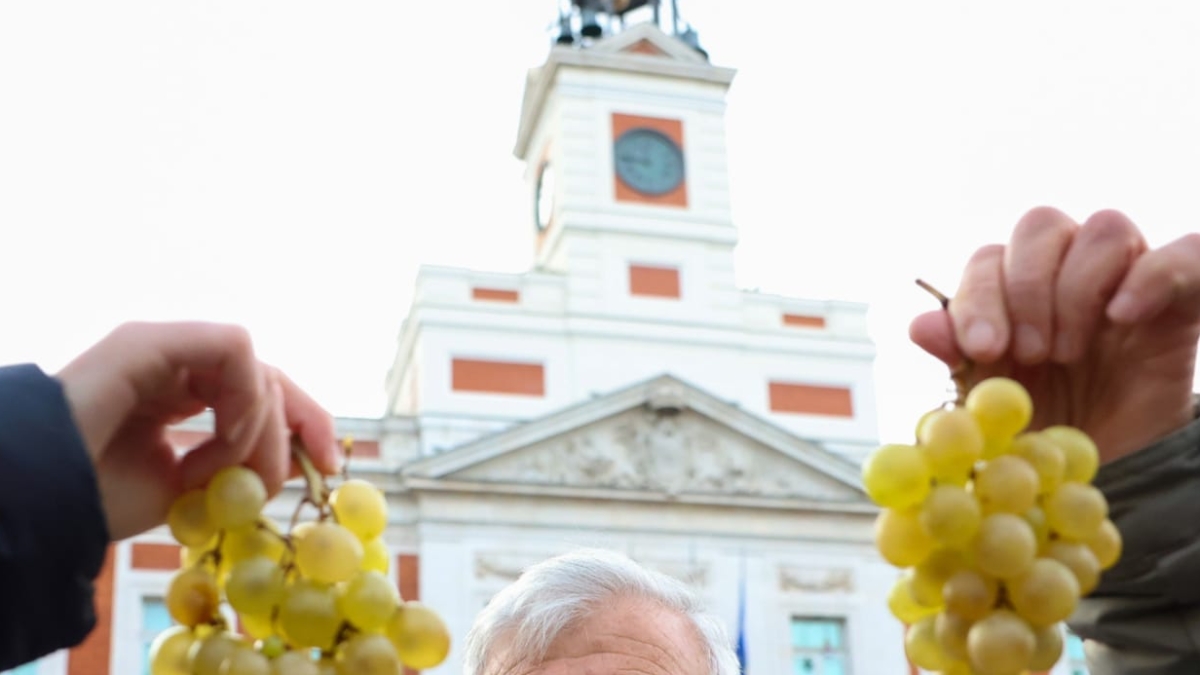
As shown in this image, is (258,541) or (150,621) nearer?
(258,541)

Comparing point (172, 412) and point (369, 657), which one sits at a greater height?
point (172, 412)

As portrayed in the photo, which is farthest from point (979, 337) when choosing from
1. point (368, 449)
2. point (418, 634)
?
point (368, 449)

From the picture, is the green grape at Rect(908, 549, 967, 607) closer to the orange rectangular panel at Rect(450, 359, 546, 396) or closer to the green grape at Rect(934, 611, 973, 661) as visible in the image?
the green grape at Rect(934, 611, 973, 661)

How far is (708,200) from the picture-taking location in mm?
14945

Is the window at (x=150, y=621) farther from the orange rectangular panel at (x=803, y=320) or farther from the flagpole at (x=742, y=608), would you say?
the orange rectangular panel at (x=803, y=320)

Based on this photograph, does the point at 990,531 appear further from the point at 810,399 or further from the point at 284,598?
the point at 810,399

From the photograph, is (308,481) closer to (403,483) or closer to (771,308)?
(403,483)

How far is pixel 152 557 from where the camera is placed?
12.3 meters

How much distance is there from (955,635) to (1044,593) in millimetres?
56

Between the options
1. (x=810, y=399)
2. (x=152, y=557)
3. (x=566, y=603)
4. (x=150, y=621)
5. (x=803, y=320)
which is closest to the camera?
(x=566, y=603)

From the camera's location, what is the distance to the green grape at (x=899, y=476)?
2.61ft

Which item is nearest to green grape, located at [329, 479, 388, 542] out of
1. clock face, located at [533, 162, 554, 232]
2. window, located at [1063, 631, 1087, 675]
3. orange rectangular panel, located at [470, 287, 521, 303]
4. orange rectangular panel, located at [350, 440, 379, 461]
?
orange rectangular panel, located at [350, 440, 379, 461]

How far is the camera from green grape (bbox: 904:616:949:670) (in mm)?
806

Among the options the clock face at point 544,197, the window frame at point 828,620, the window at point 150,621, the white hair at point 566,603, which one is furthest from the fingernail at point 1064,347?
the clock face at point 544,197
